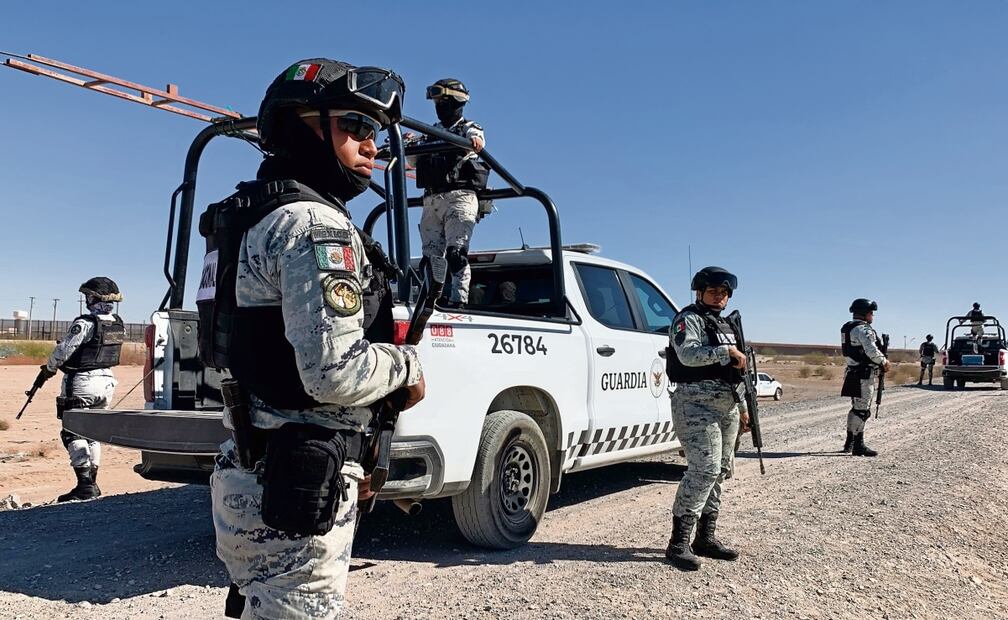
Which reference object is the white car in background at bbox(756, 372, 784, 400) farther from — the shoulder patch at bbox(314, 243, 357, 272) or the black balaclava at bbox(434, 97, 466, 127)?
the shoulder patch at bbox(314, 243, 357, 272)

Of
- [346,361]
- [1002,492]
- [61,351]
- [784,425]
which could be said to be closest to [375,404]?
[346,361]

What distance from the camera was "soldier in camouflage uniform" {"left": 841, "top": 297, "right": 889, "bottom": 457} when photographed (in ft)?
31.8

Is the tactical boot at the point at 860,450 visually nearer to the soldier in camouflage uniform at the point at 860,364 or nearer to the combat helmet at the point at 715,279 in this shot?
the soldier in camouflage uniform at the point at 860,364

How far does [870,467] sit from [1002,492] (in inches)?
53.0

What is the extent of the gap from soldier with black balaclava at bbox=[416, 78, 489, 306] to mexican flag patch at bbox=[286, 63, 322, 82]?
10.6 ft

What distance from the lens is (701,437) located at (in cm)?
473

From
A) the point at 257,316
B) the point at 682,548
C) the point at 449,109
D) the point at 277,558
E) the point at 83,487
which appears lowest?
the point at 83,487

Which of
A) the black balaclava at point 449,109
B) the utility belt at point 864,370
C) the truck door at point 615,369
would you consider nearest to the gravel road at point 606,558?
the truck door at point 615,369

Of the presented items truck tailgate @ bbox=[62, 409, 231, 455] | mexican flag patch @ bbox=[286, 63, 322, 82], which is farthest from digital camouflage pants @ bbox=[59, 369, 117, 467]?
mexican flag patch @ bbox=[286, 63, 322, 82]

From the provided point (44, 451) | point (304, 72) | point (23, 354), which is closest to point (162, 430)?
point (304, 72)

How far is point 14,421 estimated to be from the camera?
1466 centimetres

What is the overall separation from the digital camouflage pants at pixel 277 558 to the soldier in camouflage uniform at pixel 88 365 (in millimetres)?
5519

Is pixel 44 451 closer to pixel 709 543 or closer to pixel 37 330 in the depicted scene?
pixel 709 543

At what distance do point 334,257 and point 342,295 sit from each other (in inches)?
3.7
